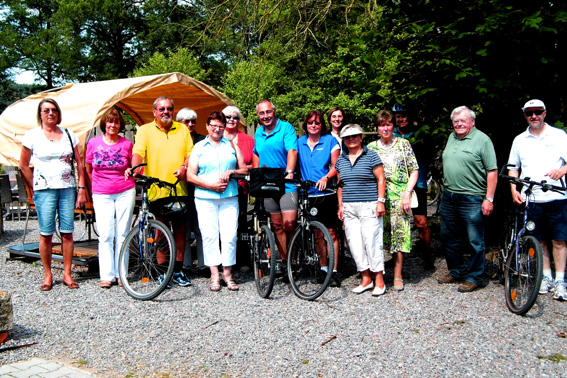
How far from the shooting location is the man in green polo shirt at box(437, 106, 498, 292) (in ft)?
19.6

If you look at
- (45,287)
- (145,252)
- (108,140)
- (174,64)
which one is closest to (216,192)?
(145,252)

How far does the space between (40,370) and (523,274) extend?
168 inches

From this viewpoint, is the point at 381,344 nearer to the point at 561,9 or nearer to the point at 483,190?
the point at 483,190

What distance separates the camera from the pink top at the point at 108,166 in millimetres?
6348

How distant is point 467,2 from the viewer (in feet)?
21.5

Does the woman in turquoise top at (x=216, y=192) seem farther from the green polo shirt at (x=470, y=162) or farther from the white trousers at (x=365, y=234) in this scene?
the green polo shirt at (x=470, y=162)

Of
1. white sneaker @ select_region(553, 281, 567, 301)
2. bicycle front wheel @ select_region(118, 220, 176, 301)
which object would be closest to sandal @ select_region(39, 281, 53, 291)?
bicycle front wheel @ select_region(118, 220, 176, 301)

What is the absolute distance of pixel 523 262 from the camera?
5.43 metres

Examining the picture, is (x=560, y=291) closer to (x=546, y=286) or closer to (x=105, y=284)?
(x=546, y=286)

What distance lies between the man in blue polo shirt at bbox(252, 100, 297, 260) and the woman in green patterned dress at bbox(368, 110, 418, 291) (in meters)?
1.04

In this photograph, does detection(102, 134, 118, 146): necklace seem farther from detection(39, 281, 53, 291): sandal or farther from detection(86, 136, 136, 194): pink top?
detection(39, 281, 53, 291): sandal

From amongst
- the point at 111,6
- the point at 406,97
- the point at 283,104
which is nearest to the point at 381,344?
the point at 406,97

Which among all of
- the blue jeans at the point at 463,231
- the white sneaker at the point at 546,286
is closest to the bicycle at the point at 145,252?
the blue jeans at the point at 463,231

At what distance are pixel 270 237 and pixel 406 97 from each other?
2.69 metres
